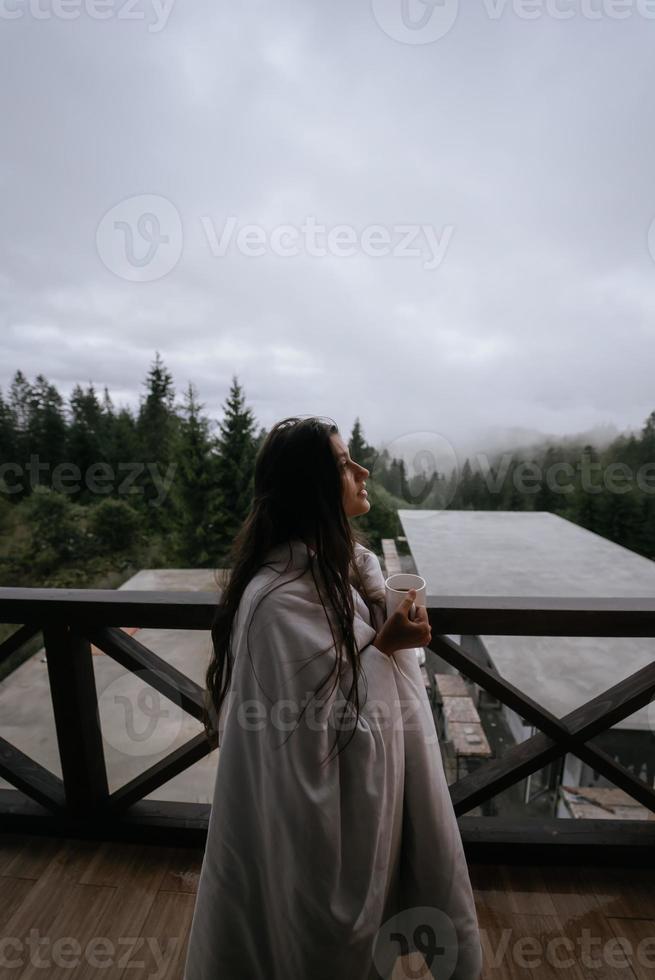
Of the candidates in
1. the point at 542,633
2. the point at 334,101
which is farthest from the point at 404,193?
the point at 542,633

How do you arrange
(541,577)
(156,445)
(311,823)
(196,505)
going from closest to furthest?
(311,823)
(541,577)
(196,505)
(156,445)

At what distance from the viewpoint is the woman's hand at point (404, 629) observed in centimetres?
84

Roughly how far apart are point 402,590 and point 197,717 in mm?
855

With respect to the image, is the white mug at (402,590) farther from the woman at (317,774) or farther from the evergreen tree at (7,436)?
the evergreen tree at (7,436)

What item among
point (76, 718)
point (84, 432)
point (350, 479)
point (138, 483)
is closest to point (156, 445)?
point (138, 483)

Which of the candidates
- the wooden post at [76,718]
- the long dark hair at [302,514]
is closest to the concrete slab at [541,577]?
the long dark hair at [302,514]

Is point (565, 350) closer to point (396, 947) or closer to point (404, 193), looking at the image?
point (404, 193)

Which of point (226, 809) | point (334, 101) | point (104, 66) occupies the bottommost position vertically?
point (226, 809)

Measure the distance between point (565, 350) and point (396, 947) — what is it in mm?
45230

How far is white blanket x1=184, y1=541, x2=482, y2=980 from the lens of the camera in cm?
78

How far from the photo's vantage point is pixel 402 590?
2.90 feet

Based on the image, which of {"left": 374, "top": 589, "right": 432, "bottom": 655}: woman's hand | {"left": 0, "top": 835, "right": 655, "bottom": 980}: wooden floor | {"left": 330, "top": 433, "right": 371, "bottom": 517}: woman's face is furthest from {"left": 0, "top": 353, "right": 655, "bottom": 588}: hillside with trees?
{"left": 374, "top": 589, "right": 432, "bottom": 655}: woman's hand

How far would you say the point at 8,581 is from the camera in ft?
88.8

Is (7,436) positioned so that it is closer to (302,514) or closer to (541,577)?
(541,577)
